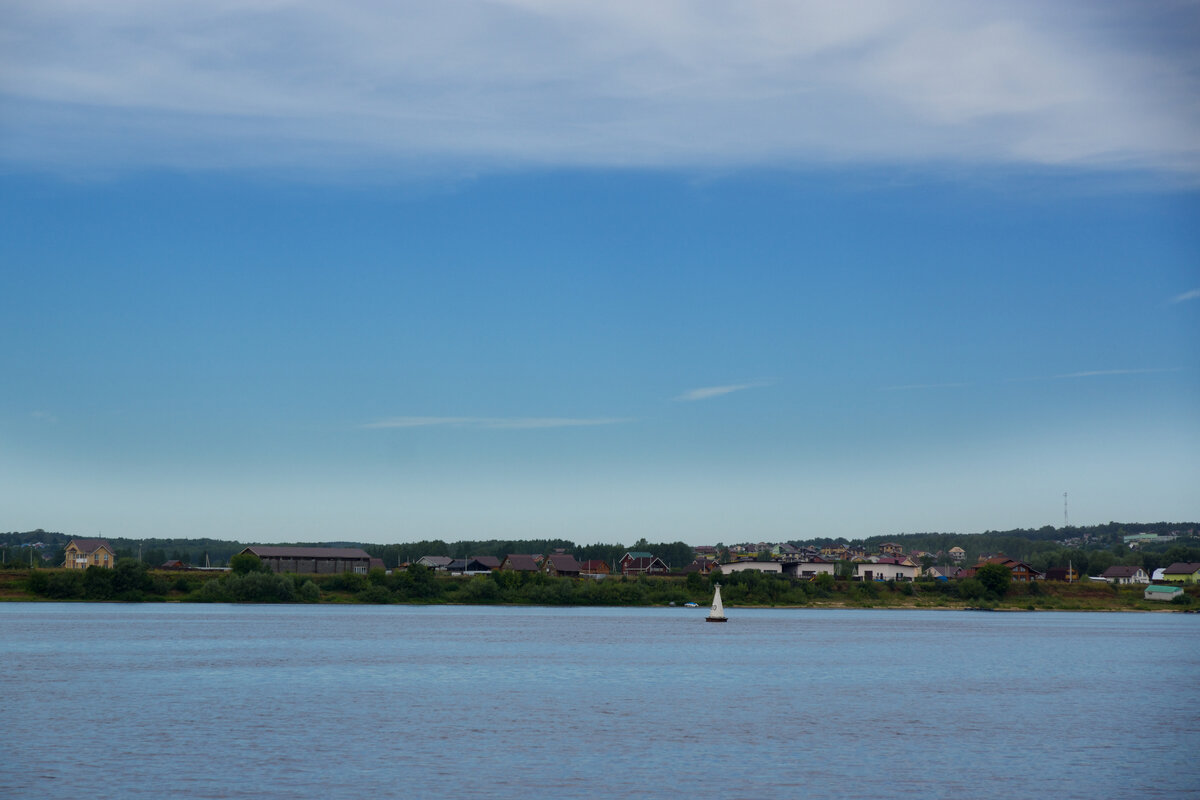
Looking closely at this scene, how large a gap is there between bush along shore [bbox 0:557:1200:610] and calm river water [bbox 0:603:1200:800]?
167 feet

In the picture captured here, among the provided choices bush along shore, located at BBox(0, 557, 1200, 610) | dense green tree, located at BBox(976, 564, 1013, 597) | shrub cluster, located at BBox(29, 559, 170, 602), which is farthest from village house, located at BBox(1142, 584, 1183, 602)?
shrub cluster, located at BBox(29, 559, 170, 602)

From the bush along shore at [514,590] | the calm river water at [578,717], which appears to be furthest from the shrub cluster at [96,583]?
the calm river water at [578,717]

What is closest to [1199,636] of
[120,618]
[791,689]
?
[791,689]

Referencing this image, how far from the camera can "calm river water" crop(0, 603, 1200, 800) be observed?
35.6 meters

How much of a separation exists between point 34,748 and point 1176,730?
149 feet

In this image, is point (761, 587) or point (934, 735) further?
point (761, 587)

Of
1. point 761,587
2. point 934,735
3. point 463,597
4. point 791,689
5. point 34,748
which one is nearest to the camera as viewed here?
point 34,748

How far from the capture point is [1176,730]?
49.8m

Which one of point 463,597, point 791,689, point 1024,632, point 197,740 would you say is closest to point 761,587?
point 463,597

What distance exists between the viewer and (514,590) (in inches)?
6998

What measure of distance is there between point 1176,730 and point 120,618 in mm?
104873

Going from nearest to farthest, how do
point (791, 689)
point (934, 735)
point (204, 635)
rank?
Result: point (934, 735) → point (791, 689) → point (204, 635)

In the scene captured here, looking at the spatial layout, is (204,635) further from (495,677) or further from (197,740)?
(197,740)

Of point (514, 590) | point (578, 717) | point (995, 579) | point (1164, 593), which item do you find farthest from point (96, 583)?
point (1164, 593)
